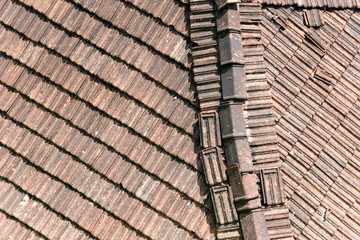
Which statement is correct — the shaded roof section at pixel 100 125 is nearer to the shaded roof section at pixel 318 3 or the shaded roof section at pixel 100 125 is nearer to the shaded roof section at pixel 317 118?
the shaded roof section at pixel 317 118

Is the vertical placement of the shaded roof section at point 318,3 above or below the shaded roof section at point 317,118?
above

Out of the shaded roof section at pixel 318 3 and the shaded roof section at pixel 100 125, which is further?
the shaded roof section at pixel 318 3

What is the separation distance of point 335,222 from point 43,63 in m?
4.32

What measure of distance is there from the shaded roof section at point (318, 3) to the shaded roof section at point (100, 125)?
1.54m

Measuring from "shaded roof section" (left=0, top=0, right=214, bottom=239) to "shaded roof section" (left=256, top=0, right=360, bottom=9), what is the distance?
1.54 metres

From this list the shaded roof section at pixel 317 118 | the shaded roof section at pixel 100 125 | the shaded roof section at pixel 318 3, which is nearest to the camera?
the shaded roof section at pixel 100 125

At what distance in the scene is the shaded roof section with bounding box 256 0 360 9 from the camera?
18.8 ft

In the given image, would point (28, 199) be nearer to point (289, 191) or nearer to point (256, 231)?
point (256, 231)

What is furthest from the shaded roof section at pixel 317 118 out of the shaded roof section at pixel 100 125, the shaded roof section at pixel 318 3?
the shaded roof section at pixel 100 125

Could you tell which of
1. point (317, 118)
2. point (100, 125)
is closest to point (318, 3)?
point (317, 118)

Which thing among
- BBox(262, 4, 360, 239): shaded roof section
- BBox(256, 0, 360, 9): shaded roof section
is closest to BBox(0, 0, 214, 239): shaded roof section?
BBox(262, 4, 360, 239): shaded roof section

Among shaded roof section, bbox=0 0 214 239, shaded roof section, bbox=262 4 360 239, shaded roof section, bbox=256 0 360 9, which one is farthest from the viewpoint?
shaded roof section, bbox=256 0 360 9

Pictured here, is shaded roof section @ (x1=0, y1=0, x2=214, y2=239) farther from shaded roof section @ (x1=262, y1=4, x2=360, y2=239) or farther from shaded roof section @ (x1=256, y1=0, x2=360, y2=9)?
shaded roof section @ (x1=256, y1=0, x2=360, y2=9)

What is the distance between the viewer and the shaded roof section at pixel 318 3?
5.72m
